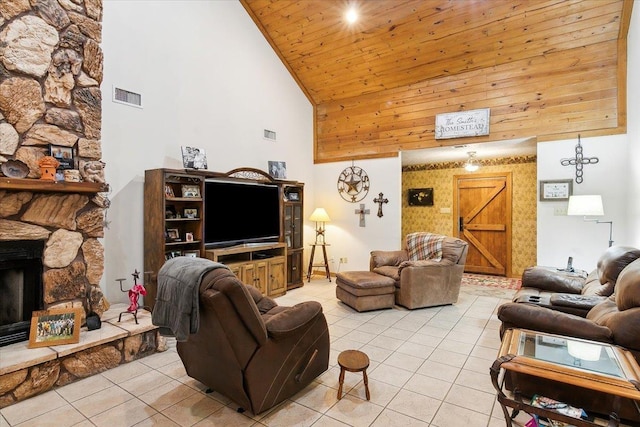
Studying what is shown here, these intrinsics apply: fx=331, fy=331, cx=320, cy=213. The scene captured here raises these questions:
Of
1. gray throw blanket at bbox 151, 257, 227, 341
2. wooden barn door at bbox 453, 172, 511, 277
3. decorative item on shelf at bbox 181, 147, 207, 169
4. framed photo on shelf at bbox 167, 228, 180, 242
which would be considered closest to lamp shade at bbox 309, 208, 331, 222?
decorative item on shelf at bbox 181, 147, 207, 169

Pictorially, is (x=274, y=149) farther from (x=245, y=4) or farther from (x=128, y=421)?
(x=128, y=421)

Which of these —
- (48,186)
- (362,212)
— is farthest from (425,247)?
(48,186)

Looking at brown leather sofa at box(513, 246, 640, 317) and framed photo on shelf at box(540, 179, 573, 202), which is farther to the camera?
framed photo on shelf at box(540, 179, 573, 202)

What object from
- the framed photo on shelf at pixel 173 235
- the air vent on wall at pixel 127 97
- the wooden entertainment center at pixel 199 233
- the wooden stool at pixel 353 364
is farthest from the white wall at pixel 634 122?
the air vent on wall at pixel 127 97

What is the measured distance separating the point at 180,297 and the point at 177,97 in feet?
11.1

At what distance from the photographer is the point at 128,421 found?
2.15 meters

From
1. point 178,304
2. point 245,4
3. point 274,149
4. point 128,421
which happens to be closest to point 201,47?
point 245,4

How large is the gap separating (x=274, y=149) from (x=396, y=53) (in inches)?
102

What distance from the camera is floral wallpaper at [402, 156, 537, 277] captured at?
653cm

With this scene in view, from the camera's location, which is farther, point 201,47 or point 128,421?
point 201,47

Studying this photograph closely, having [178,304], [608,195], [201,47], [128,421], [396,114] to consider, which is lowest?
[128,421]

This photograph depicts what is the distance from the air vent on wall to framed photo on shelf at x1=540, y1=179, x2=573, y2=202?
556 centimetres

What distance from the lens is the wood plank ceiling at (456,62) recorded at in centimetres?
436

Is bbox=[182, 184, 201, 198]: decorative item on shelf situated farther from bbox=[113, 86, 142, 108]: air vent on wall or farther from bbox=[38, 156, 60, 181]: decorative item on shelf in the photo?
bbox=[38, 156, 60, 181]: decorative item on shelf
